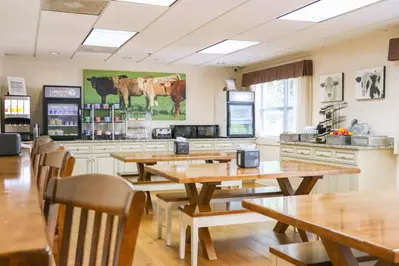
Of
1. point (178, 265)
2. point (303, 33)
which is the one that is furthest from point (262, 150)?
point (178, 265)

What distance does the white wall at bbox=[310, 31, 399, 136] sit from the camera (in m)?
5.16

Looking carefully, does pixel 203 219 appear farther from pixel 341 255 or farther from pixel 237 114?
pixel 237 114

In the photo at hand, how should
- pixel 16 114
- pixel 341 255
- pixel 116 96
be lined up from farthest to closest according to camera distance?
pixel 116 96
pixel 16 114
pixel 341 255

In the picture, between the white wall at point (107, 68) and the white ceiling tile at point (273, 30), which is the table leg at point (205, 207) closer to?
the white ceiling tile at point (273, 30)

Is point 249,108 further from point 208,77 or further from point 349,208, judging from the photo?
point 349,208

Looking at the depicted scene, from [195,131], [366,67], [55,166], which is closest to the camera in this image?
[55,166]

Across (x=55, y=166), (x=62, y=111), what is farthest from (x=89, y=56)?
(x=55, y=166)

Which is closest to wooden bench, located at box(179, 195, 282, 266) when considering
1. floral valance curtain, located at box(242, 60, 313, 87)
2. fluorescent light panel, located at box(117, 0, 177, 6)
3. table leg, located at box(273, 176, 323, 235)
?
table leg, located at box(273, 176, 323, 235)

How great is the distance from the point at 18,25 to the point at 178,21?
191 centimetres

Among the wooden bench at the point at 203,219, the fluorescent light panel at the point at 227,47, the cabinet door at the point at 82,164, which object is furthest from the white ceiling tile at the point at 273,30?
the cabinet door at the point at 82,164

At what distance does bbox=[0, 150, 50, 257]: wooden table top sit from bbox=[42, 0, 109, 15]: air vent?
3.01m

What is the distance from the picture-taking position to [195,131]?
8.02 metres

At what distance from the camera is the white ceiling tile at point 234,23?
411cm

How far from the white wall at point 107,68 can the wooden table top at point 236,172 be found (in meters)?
4.57
